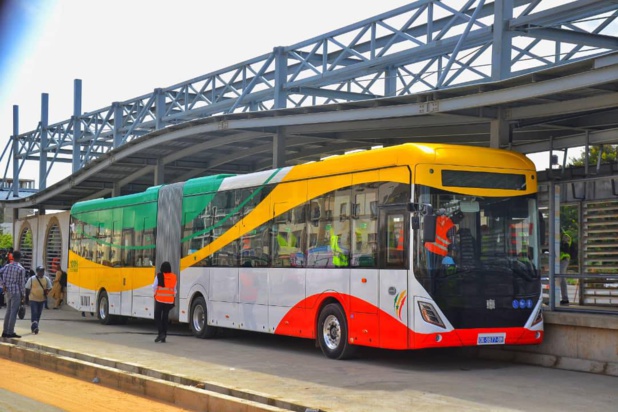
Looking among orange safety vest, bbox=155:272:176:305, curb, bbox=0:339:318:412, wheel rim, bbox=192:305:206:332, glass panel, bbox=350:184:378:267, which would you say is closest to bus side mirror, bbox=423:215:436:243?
glass panel, bbox=350:184:378:267

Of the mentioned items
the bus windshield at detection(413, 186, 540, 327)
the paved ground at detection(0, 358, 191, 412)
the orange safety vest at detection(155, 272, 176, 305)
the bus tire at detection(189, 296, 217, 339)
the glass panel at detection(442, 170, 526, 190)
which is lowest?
the paved ground at detection(0, 358, 191, 412)

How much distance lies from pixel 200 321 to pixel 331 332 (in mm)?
5356

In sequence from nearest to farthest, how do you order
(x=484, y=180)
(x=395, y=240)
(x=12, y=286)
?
(x=395, y=240), (x=484, y=180), (x=12, y=286)

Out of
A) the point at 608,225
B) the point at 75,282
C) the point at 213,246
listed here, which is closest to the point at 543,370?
the point at 608,225

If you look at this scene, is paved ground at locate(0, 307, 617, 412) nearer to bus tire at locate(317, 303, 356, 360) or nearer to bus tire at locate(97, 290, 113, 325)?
bus tire at locate(317, 303, 356, 360)

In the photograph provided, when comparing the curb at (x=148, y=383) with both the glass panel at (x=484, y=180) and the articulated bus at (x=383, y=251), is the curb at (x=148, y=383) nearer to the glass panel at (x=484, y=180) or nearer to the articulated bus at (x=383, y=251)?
the articulated bus at (x=383, y=251)

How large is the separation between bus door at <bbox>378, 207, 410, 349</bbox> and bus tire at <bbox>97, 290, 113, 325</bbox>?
480 inches

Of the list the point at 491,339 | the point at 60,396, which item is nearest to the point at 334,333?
the point at 491,339

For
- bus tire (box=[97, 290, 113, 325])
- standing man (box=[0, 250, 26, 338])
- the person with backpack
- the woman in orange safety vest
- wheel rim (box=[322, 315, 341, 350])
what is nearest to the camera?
wheel rim (box=[322, 315, 341, 350])

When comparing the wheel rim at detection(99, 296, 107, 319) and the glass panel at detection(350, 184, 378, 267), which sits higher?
the glass panel at detection(350, 184, 378, 267)

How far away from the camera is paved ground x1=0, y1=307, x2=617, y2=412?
10.5 metres

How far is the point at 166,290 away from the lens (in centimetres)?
1841

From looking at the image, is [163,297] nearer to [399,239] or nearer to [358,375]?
[399,239]

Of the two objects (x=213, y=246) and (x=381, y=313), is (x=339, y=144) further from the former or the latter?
(x=381, y=313)
